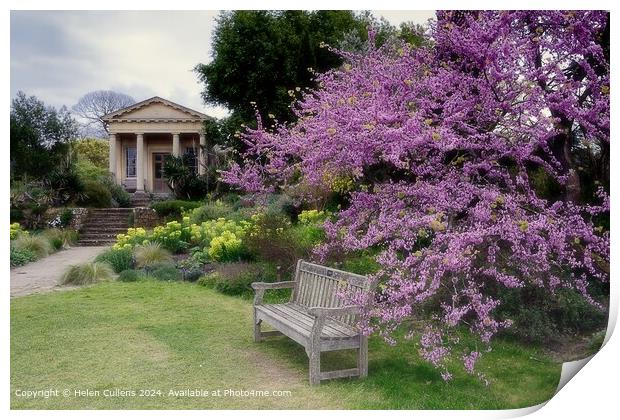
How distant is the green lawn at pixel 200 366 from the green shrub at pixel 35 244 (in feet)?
1.44

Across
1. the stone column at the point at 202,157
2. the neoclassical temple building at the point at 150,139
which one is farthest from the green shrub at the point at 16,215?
the stone column at the point at 202,157

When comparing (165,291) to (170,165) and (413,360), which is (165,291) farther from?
(413,360)

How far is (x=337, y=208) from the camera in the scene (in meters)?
5.12

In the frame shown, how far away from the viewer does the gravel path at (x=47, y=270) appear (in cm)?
446

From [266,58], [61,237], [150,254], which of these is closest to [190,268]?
[150,254]

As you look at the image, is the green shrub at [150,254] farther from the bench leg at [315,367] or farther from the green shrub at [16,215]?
the bench leg at [315,367]

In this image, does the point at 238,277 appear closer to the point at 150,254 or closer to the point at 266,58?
the point at 150,254

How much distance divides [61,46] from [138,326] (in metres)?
2.30

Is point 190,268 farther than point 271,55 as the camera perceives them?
Yes

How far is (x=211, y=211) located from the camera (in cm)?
543

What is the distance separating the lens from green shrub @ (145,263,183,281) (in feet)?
18.8

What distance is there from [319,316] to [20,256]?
2.38 metres

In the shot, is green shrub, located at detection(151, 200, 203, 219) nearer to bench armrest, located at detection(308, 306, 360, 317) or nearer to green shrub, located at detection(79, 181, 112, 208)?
green shrub, located at detection(79, 181, 112, 208)

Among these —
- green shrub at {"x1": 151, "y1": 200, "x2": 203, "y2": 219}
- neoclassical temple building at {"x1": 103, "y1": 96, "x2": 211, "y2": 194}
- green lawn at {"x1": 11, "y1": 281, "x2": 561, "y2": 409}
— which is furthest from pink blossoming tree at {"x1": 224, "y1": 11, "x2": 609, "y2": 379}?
green shrub at {"x1": 151, "y1": 200, "x2": 203, "y2": 219}
